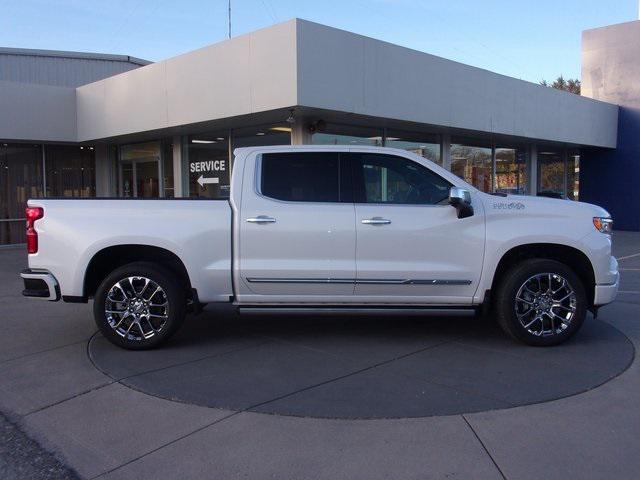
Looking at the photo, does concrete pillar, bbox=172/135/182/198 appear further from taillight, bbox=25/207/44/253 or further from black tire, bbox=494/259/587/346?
black tire, bbox=494/259/587/346

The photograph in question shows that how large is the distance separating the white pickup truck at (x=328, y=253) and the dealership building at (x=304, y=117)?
2776 millimetres

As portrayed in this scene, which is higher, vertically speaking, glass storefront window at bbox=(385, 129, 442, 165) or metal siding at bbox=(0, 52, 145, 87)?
metal siding at bbox=(0, 52, 145, 87)

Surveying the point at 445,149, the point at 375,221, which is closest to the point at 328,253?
the point at 375,221

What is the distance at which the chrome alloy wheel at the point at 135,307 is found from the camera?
5.76 meters

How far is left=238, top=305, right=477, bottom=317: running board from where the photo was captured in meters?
5.79

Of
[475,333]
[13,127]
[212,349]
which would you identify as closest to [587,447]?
[475,333]

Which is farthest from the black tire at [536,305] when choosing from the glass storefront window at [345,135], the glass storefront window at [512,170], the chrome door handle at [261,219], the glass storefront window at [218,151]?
the glass storefront window at [512,170]

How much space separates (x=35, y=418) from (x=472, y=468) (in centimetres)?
306

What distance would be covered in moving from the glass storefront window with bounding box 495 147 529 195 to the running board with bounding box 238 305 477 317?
13.6 metres

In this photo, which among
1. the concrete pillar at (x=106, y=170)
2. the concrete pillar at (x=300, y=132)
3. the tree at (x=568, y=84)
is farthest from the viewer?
the tree at (x=568, y=84)

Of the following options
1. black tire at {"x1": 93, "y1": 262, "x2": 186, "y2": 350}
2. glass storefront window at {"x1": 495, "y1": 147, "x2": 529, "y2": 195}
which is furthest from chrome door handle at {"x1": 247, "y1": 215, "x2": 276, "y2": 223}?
glass storefront window at {"x1": 495, "y1": 147, "x2": 529, "y2": 195}

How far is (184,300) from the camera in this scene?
231 inches

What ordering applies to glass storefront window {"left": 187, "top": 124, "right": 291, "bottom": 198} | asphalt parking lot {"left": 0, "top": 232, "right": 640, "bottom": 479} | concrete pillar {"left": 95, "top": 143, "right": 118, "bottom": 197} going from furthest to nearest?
concrete pillar {"left": 95, "top": 143, "right": 118, "bottom": 197}, glass storefront window {"left": 187, "top": 124, "right": 291, "bottom": 198}, asphalt parking lot {"left": 0, "top": 232, "right": 640, "bottom": 479}

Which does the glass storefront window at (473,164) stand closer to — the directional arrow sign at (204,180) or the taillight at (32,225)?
the directional arrow sign at (204,180)
